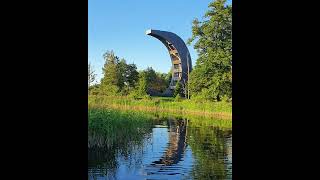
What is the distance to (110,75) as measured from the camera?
57.6ft

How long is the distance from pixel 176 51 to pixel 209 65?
7649 mm

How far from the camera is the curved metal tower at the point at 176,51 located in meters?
21.4

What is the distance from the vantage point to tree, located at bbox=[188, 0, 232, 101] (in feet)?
48.1

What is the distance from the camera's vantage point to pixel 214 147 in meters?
10.1

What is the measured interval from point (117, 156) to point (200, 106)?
7.51m

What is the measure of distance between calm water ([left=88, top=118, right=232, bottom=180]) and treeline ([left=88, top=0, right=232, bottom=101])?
3.29m

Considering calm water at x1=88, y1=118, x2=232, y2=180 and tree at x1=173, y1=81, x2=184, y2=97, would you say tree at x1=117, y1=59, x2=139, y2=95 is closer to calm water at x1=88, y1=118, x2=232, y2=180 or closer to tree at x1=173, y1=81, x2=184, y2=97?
tree at x1=173, y1=81, x2=184, y2=97

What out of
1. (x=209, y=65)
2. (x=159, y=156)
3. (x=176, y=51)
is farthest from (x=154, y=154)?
(x=176, y=51)

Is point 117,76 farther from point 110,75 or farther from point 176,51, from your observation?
point 176,51

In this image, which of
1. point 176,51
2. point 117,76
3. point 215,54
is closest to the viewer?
point 215,54

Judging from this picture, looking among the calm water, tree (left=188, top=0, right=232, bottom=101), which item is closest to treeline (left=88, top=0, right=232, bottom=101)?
tree (left=188, top=0, right=232, bottom=101)
